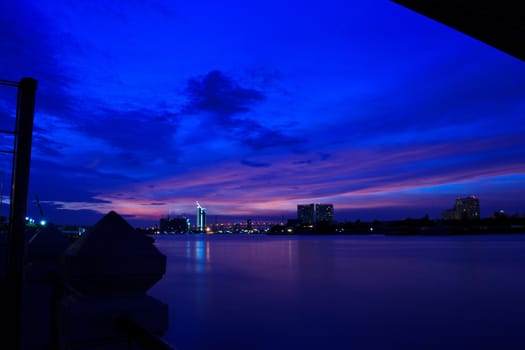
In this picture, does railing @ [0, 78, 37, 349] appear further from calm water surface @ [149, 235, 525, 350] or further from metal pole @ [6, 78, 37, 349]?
calm water surface @ [149, 235, 525, 350]

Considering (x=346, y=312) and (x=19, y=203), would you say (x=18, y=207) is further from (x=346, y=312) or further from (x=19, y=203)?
(x=346, y=312)

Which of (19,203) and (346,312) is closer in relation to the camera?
(19,203)

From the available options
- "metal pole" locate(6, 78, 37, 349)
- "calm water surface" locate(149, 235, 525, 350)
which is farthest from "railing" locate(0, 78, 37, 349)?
"calm water surface" locate(149, 235, 525, 350)

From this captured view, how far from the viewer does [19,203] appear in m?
4.77

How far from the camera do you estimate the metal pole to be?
183 inches

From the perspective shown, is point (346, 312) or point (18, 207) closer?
point (18, 207)

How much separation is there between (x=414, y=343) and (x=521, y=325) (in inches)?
306

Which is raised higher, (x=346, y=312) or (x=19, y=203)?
(x=19, y=203)

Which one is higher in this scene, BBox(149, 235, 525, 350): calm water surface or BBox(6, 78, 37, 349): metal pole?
BBox(6, 78, 37, 349): metal pole

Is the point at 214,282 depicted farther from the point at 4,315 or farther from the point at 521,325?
the point at 4,315

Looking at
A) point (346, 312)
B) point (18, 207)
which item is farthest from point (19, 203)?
point (346, 312)

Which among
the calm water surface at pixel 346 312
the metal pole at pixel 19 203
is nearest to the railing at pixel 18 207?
the metal pole at pixel 19 203

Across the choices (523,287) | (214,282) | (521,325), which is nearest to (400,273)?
(523,287)

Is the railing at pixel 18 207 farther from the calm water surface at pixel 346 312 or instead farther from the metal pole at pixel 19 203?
the calm water surface at pixel 346 312
